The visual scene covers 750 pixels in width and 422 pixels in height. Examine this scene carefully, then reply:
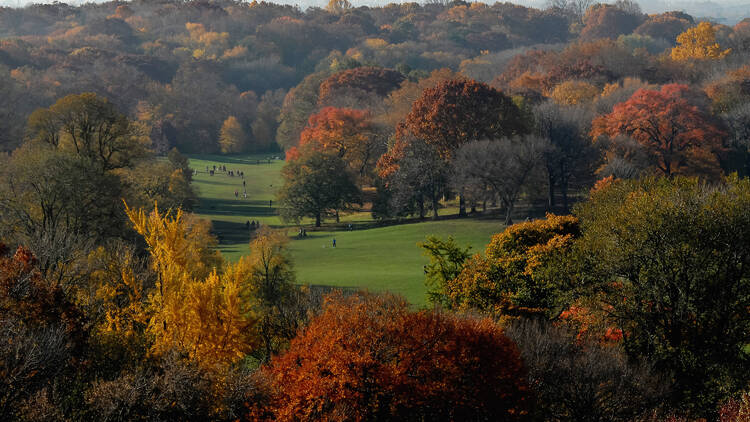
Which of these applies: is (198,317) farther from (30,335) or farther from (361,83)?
(361,83)

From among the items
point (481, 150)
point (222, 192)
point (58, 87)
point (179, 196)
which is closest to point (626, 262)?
point (481, 150)

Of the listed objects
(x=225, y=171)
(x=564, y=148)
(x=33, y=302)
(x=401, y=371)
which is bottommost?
(x=401, y=371)

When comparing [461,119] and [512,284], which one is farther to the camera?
[461,119]

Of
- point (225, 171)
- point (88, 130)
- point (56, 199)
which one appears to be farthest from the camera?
point (225, 171)

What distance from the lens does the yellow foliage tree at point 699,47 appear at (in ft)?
413

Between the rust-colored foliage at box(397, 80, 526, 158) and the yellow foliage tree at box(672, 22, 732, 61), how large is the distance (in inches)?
2669

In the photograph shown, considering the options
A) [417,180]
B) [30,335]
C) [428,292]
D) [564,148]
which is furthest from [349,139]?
[30,335]

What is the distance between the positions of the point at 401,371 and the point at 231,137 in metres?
115

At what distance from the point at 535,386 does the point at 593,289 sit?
20.2 ft

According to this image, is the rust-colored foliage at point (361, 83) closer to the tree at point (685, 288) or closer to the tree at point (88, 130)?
the tree at point (88, 130)

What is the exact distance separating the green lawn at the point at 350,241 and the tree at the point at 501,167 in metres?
3.22

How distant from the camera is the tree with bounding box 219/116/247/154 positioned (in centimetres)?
12850

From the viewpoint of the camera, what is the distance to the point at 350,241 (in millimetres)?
59438

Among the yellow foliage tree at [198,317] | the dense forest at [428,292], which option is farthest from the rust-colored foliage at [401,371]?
the yellow foliage tree at [198,317]
